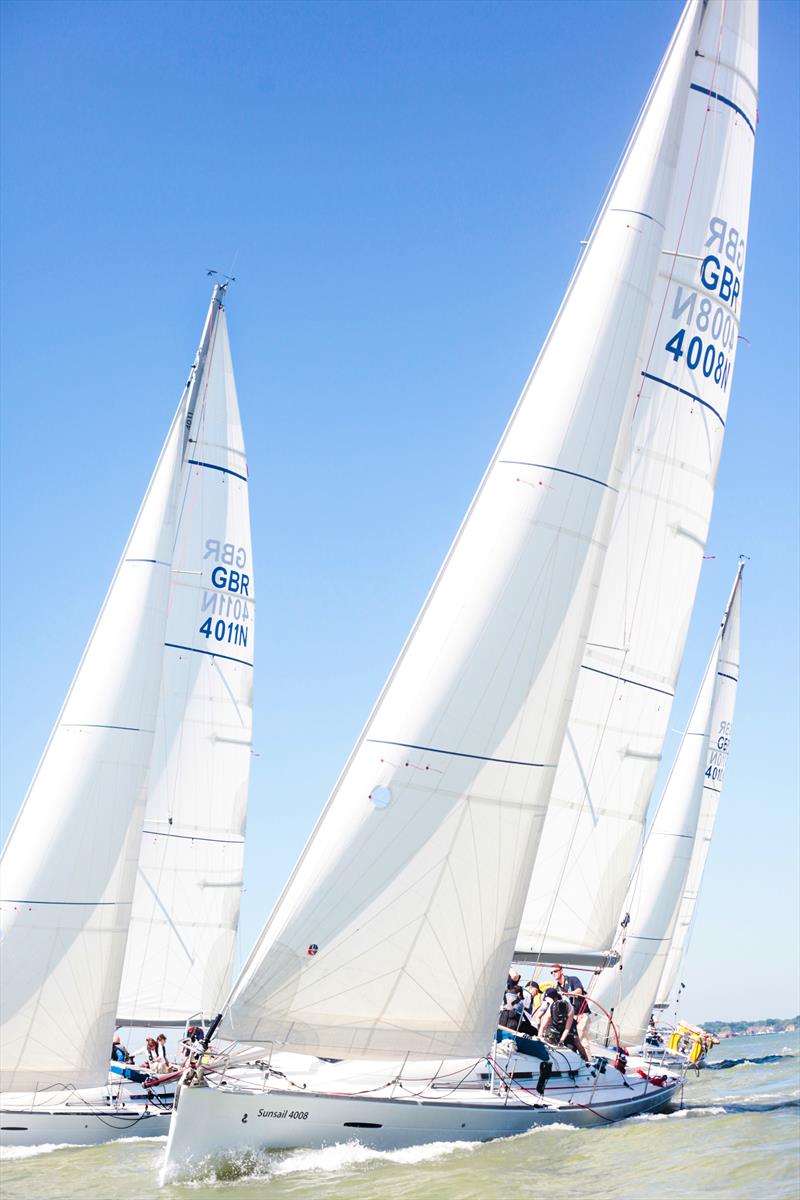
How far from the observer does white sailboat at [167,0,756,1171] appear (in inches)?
465

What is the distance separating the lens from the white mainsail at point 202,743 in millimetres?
20266

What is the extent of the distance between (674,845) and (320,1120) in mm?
14386

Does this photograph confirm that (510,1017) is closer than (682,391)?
Yes

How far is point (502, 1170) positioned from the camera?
11219mm

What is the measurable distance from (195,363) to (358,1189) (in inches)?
534

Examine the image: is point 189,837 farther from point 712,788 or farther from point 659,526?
point 712,788

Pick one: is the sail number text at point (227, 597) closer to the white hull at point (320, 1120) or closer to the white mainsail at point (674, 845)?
the white mainsail at point (674, 845)

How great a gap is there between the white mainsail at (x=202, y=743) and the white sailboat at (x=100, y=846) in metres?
0.05

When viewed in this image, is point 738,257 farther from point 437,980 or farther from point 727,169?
point 437,980

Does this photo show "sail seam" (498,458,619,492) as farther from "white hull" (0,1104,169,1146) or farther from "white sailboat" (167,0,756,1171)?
"white hull" (0,1104,169,1146)

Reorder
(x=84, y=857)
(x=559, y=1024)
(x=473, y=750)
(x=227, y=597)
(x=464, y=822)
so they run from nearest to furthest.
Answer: (x=464, y=822) < (x=473, y=750) < (x=559, y=1024) < (x=84, y=857) < (x=227, y=597)

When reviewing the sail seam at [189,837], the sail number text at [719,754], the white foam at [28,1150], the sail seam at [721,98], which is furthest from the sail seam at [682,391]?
the sail number text at [719,754]

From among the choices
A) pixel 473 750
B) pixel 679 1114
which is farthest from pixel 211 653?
pixel 679 1114

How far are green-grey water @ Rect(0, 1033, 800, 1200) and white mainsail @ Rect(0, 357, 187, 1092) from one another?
1.39 metres
